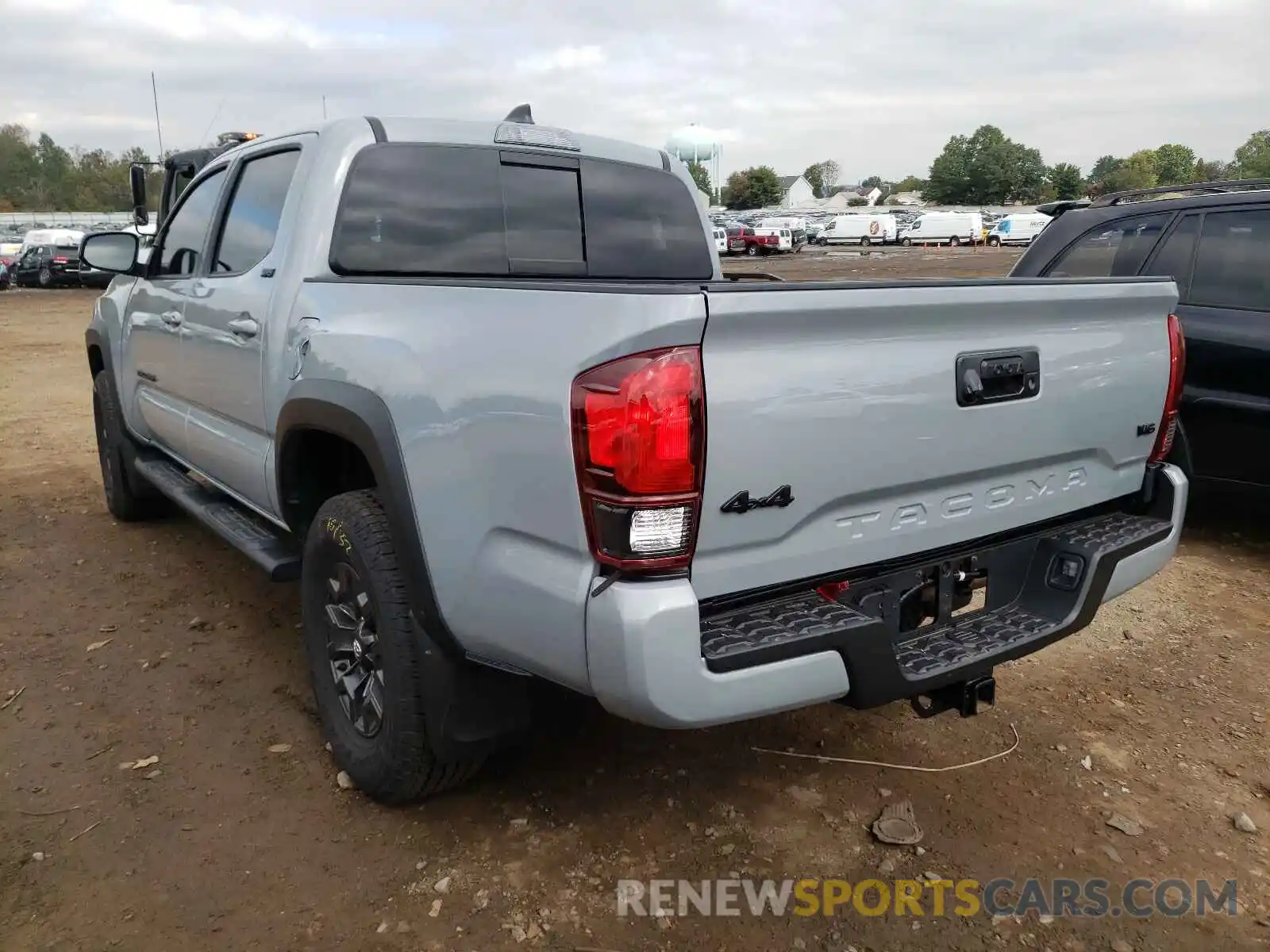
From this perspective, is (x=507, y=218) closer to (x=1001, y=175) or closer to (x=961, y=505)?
(x=961, y=505)

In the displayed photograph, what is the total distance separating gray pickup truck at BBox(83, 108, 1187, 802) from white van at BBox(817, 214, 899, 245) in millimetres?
55373

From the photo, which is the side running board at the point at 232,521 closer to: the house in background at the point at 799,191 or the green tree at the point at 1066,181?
the green tree at the point at 1066,181

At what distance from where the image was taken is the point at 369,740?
2859 mm

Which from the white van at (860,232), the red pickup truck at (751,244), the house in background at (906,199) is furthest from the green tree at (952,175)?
the red pickup truck at (751,244)

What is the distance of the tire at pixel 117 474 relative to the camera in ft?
17.8

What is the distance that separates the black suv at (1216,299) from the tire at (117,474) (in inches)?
202

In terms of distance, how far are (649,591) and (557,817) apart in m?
1.20

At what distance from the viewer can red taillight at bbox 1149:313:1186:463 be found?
288 cm

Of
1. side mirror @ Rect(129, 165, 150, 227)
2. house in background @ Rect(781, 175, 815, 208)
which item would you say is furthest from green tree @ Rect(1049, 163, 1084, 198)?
side mirror @ Rect(129, 165, 150, 227)

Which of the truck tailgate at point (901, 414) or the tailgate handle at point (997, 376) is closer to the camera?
the truck tailgate at point (901, 414)

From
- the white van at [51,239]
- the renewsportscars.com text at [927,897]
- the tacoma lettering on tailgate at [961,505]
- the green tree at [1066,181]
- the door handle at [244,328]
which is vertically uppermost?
the green tree at [1066,181]

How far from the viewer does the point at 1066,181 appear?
329ft

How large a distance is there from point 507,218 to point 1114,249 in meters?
3.49

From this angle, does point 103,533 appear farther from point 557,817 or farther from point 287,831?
point 557,817
